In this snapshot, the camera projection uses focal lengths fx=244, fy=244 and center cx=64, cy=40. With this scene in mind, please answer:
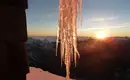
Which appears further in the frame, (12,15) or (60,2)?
(60,2)

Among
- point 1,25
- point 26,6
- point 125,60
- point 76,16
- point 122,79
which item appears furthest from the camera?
point 125,60

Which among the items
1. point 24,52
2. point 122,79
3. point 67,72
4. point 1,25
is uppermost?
point 1,25

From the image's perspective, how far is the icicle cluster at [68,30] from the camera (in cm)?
98

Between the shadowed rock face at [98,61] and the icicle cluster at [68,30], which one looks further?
Result: the shadowed rock face at [98,61]

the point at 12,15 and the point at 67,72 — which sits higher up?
the point at 12,15

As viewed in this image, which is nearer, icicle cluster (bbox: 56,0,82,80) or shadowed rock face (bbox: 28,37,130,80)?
icicle cluster (bbox: 56,0,82,80)

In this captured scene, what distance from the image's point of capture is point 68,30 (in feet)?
3.22

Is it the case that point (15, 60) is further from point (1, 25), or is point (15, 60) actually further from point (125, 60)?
point (125, 60)

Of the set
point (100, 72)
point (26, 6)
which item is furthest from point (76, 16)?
point (100, 72)

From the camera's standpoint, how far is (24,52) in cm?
86

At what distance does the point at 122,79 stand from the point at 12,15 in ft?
25.6

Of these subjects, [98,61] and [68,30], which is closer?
[68,30]

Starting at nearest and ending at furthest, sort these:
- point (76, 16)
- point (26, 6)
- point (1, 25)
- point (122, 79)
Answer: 1. point (1, 25)
2. point (26, 6)
3. point (76, 16)
4. point (122, 79)

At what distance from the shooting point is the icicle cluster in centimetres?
98
